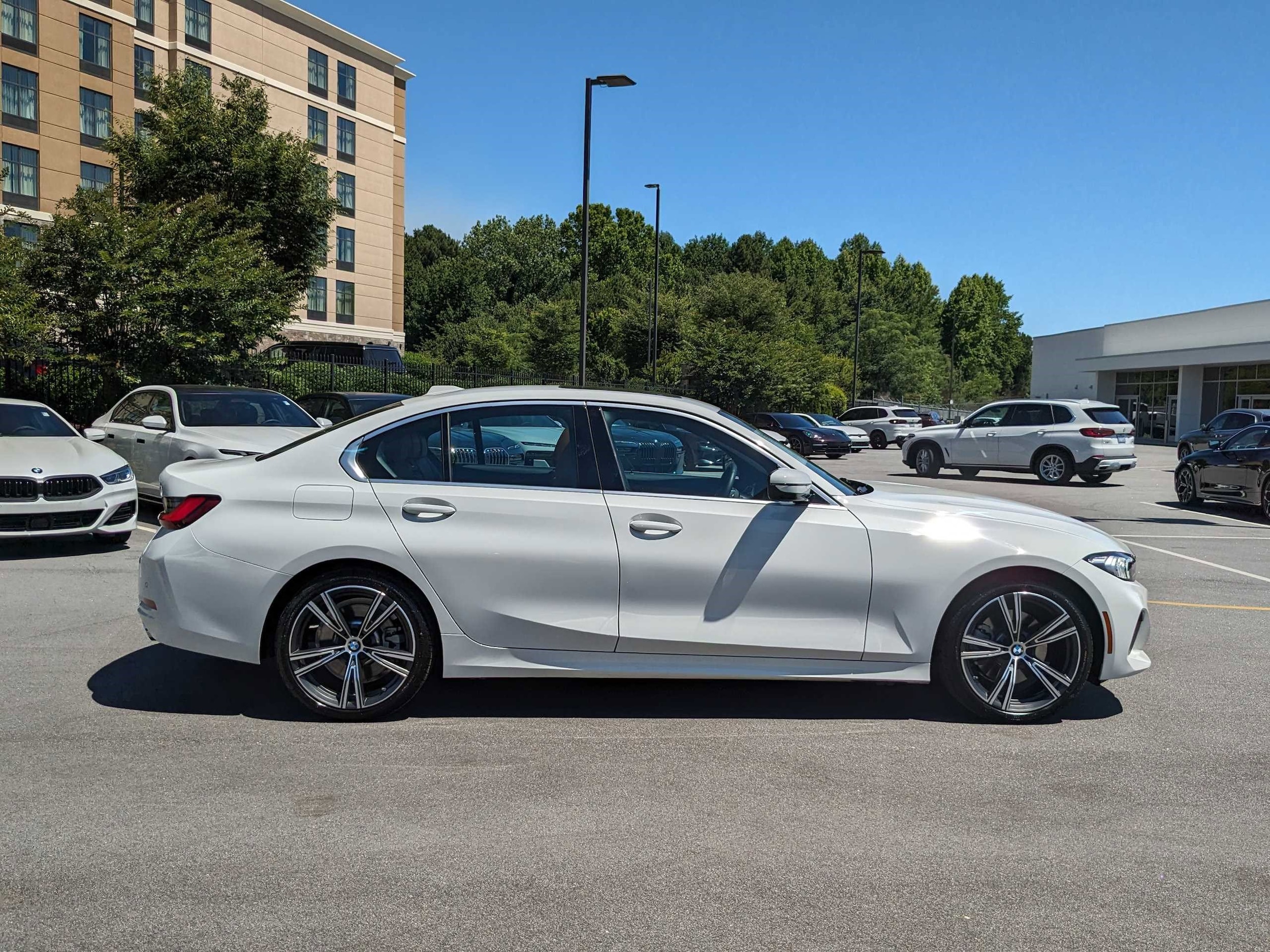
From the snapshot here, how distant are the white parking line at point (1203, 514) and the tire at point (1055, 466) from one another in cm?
298

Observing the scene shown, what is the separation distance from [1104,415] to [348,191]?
4270cm

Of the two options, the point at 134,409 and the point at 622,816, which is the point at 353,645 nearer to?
the point at 622,816

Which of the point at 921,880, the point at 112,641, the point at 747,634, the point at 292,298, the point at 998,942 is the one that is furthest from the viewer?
the point at 292,298

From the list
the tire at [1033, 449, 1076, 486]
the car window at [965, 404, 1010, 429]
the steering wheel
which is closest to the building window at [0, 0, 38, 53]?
the car window at [965, 404, 1010, 429]

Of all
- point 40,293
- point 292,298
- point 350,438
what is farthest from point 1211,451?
point 40,293

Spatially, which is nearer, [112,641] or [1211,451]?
[112,641]

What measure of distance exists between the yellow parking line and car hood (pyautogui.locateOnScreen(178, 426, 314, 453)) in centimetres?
855

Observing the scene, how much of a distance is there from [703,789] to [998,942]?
142 centimetres

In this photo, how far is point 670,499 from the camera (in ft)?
16.3

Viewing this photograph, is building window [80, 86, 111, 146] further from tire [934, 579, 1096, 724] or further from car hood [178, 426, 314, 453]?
tire [934, 579, 1096, 724]

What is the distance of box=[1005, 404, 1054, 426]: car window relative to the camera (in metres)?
22.2

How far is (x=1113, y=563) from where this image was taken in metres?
5.09

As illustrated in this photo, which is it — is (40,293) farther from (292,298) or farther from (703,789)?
(703,789)

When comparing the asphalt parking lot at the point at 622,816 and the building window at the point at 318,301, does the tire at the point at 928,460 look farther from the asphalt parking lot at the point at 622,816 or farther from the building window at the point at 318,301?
the building window at the point at 318,301
